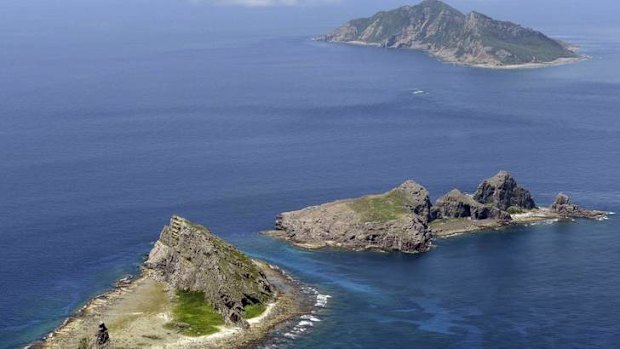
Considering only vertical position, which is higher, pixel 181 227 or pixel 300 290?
pixel 181 227

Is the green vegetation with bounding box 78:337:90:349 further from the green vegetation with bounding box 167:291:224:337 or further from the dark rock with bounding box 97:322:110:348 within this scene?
the green vegetation with bounding box 167:291:224:337

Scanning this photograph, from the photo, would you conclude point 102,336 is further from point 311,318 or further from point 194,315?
point 311,318

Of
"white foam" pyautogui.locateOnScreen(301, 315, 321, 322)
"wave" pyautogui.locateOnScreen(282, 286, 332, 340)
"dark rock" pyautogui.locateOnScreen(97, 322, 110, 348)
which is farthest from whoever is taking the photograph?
"white foam" pyautogui.locateOnScreen(301, 315, 321, 322)

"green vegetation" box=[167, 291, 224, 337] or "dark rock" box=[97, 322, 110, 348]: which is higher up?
"dark rock" box=[97, 322, 110, 348]

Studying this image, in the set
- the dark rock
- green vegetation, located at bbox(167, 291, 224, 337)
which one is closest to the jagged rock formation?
green vegetation, located at bbox(167, 291, 224, 337)

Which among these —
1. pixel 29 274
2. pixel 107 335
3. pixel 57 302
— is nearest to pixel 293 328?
pixel 107 335

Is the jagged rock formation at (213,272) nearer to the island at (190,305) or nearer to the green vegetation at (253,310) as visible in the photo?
the island at (190,305)

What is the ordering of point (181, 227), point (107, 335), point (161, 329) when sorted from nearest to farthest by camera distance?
point (107, 335)
point (161, 329)
point (181, 227)

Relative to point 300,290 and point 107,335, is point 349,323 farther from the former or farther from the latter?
point 107,335

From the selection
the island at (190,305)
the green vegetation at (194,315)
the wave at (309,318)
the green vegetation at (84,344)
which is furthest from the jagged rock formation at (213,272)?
the green vegetation at (84,344)
